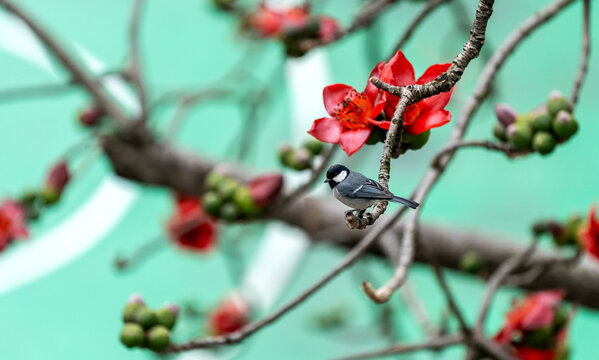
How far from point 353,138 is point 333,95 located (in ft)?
0.04

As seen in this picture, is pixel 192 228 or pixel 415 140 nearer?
pixel 415 140

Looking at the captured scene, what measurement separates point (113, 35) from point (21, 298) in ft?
1.22

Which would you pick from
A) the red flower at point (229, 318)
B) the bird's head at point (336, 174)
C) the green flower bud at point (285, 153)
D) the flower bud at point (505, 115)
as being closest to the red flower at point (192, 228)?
the red flower at point (229, 318)

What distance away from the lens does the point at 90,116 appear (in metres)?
0.59

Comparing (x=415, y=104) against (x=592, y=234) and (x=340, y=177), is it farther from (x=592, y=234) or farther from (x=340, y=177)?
(x=592, y=234)

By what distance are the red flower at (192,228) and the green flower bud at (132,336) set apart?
0.85ft

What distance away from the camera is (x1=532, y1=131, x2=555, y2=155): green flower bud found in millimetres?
240

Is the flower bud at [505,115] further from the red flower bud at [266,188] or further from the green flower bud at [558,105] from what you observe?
the red flower bud at [266,188]

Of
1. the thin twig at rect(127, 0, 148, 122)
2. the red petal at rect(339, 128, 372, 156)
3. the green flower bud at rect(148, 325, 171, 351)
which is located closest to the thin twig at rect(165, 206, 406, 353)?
the green flower bud at rect(148, 325, 171, 351)

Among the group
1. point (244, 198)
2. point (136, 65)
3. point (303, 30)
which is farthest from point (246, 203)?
point (136, 65)

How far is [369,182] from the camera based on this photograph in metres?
0.10

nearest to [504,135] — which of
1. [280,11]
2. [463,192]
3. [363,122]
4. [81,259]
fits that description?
[363,122]

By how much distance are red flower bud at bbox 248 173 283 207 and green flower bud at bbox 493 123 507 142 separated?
154mm

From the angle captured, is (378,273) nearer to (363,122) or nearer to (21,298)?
(21,298)
